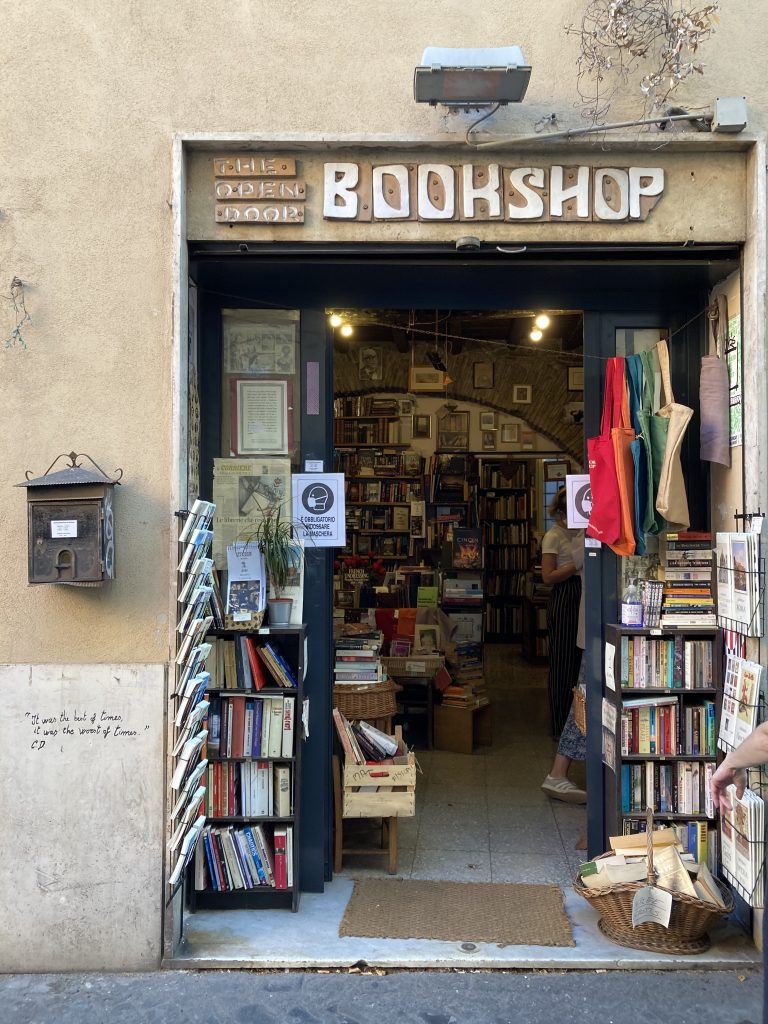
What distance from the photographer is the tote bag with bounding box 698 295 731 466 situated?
4168 mm

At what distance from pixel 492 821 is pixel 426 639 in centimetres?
214

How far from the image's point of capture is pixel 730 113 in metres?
3.87

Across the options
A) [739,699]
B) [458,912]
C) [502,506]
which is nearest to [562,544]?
[739,699]

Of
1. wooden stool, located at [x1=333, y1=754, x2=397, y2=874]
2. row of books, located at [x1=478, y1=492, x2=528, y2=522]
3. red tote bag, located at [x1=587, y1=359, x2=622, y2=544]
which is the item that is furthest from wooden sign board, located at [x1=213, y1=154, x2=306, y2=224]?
row of books, located at [x1=478, y1=492, x2=528, y2=522]

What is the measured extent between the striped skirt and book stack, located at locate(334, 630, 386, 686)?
1901 millimetres

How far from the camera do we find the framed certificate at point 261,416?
4.58 m

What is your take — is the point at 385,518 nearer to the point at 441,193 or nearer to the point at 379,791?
the point at 379,791

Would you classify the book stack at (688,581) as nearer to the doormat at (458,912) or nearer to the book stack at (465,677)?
the doormat at (458,912)

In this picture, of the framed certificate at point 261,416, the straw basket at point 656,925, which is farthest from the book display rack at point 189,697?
the straw basket at point 656,925

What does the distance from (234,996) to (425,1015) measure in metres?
0.79

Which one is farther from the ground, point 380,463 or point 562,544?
point 380,463

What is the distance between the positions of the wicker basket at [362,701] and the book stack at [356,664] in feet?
0.13

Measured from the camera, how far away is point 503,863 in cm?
482

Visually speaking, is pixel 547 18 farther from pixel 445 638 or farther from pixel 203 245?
pixel 445 638
